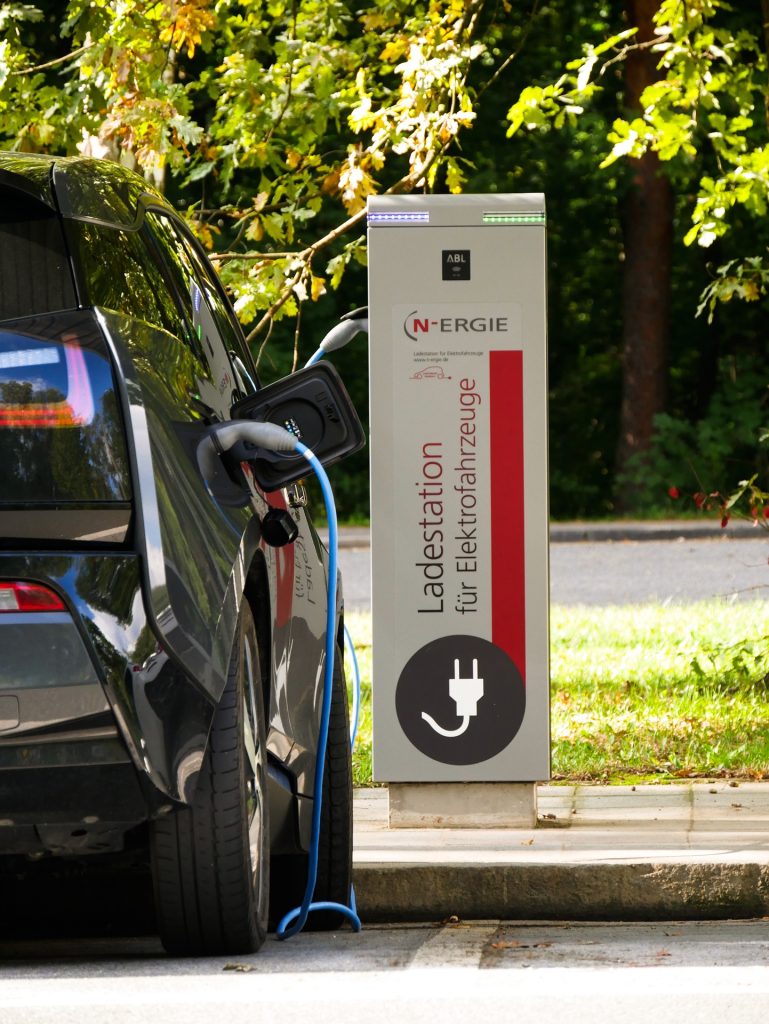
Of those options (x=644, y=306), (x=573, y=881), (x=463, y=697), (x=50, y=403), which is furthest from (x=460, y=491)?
(x=644, y=306)

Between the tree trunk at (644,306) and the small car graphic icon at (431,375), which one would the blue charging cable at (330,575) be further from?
the tree trunk at (644,306)

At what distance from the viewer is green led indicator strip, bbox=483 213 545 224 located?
19.5 ft

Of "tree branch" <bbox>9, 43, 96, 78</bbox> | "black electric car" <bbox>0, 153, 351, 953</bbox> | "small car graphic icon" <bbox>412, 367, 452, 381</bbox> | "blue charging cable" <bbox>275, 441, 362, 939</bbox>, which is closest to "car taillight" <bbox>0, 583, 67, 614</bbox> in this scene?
"black electric car" <bbox>0, 153, 351, 953</bbox>

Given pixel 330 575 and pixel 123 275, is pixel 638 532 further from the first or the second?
pixel 123 275

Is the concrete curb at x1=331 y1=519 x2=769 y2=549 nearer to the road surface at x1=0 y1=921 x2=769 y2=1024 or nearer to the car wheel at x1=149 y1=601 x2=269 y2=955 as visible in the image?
the road surface at x1=0 y1=921 x2=769 y2=1024

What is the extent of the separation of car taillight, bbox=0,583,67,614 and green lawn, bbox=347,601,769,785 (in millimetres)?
3742

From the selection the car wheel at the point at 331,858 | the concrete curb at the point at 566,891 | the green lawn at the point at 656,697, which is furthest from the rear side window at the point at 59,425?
the green lawn at the point at 656,697

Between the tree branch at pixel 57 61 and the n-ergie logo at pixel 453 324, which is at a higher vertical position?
the tree branch at pixel 57 61

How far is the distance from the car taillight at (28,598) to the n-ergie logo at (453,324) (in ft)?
8.48

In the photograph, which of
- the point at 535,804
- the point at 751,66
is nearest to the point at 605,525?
the point at 751,66

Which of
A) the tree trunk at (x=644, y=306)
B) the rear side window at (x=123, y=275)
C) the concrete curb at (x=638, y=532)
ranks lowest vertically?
the concrete curb at (x=638, y=532)

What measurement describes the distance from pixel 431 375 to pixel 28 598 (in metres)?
2.59

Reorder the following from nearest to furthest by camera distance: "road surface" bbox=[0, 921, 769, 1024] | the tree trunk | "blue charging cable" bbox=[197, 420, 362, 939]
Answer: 1. "road surface" bbox=[0, 921, 769, 1024]
2. "blue charging cable" bbox=[197, 420, 362, 939]
3. the tree trunk

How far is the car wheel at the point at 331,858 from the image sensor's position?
4.86 m
